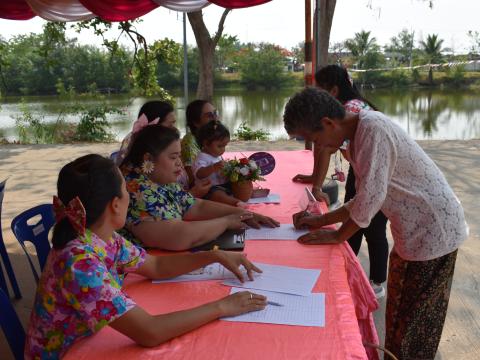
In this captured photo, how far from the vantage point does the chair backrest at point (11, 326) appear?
1.39 meters

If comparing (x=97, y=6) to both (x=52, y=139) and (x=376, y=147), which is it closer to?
(x=376, y=147)

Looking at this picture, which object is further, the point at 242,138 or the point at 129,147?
the point at 242,138

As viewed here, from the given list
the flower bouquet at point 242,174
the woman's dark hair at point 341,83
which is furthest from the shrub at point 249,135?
the flower bouquet at point 242,174

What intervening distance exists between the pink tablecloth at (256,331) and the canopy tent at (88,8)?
3.83 metres

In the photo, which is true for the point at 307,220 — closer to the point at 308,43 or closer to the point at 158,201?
the point at 158,201

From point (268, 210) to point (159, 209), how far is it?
2.18 ft

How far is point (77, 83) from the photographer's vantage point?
893 inches

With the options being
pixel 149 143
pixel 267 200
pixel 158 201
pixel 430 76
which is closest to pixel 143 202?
pixel 158 201

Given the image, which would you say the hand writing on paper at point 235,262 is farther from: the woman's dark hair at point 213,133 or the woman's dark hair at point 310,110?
the woman's dark hair at point 213,133

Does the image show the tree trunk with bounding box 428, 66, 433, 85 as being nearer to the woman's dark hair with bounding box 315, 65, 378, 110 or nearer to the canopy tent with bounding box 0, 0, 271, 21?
the canopy tent with bounding box 0, 0, 271, 21

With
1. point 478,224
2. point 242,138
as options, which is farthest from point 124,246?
point 242,138

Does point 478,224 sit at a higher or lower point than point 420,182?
lower

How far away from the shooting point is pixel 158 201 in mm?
1695

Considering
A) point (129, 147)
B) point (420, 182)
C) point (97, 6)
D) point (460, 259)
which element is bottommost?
point (460, 259)
